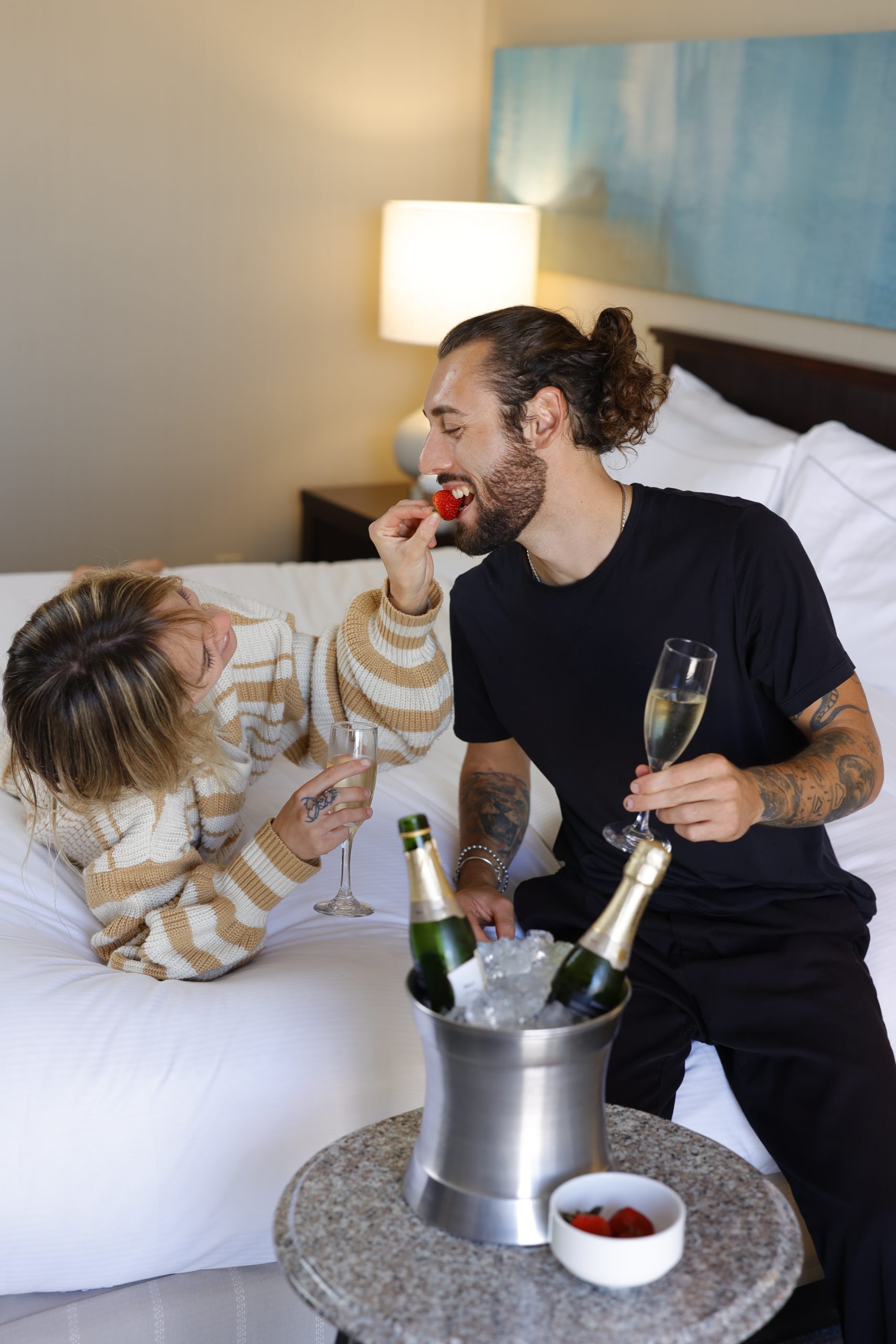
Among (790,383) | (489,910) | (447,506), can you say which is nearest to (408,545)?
(447,506)

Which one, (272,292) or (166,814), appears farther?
(272,292)

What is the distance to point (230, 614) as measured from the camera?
5.74 ft

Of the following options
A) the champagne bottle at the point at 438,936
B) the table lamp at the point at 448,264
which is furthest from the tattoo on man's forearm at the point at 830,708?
the table lamp at the point at 448,264

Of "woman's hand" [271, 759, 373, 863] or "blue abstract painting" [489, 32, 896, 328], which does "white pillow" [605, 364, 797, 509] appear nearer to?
"blue abstract painting" [489, 32, 896, 328]

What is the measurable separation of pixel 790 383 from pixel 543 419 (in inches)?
57.2

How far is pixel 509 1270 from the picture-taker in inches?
35.2

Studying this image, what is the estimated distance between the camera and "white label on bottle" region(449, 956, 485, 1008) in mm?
940

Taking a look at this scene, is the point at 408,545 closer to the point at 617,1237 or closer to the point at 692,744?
the point at 692,744

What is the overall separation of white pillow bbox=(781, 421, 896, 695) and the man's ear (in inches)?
34.8

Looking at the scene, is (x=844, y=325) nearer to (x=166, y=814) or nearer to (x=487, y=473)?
(x=487, y=473)

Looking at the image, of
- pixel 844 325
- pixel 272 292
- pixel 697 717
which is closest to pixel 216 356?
pixel 272 292

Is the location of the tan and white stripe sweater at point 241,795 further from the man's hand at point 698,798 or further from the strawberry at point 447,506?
the man's hand at point 698,798

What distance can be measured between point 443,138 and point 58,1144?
11.7 ft

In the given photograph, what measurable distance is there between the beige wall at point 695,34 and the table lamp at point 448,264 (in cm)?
21
